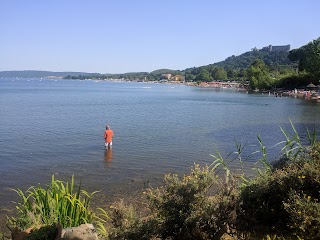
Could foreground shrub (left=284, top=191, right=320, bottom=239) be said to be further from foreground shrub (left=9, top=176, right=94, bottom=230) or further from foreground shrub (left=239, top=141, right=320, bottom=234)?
foreground shrub (left=9, top=176, right=94, bottom=230)

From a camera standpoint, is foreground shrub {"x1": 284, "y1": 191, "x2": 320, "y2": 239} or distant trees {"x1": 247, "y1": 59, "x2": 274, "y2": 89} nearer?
foreground shrub {"x1": 284, "y1": 191, "x2": 320, "y2": 239}

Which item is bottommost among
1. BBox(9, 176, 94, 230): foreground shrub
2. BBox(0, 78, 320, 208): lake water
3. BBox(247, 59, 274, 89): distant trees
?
BBox(0, 78, 320, 208): lake water

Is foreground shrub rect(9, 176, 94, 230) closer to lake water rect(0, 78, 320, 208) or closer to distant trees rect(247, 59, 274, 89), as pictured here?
lake water rect(0, 78, 320, 208)

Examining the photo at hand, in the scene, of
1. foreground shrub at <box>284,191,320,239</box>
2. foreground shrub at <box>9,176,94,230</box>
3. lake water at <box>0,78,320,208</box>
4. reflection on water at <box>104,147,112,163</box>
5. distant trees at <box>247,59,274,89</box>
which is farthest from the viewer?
distant trees at <box>247,59,274,89</box>

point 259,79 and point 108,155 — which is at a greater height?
point 259,79

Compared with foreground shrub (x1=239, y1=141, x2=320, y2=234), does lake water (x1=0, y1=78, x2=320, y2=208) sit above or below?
below

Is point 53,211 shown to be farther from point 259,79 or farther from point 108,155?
point 259,79

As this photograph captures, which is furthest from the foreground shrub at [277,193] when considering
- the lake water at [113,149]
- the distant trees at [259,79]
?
the distant trees at [259,79]

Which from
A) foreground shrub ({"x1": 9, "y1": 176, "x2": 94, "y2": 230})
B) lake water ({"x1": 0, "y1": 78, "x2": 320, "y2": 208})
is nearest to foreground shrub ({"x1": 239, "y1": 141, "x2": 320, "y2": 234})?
foreground shrub ({"x1": 9, "y1": 176, "x2": 94, "y2": 230})

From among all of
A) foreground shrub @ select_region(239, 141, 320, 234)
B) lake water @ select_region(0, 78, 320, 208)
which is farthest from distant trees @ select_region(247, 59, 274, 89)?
foreground shrub @ select_region(239, 141, 320, 234)

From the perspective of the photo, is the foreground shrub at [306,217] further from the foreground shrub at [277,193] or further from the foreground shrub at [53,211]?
the foreground shrub at [53,211]

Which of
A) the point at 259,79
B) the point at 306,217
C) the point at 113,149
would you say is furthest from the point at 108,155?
the point at 259,79

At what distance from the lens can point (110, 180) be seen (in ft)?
51.3

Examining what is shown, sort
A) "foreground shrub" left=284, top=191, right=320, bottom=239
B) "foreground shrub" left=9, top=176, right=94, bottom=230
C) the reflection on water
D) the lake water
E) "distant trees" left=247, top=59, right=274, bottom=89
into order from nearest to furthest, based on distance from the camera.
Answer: "foreground shrub" left=284, top=191, right=320, bottom=239, "foreground shrub" left=9, top=176, right=94, bottom=230, the lake water, the reflection on water, "distant trees" left=247, top=59, right=274, bottom=89
